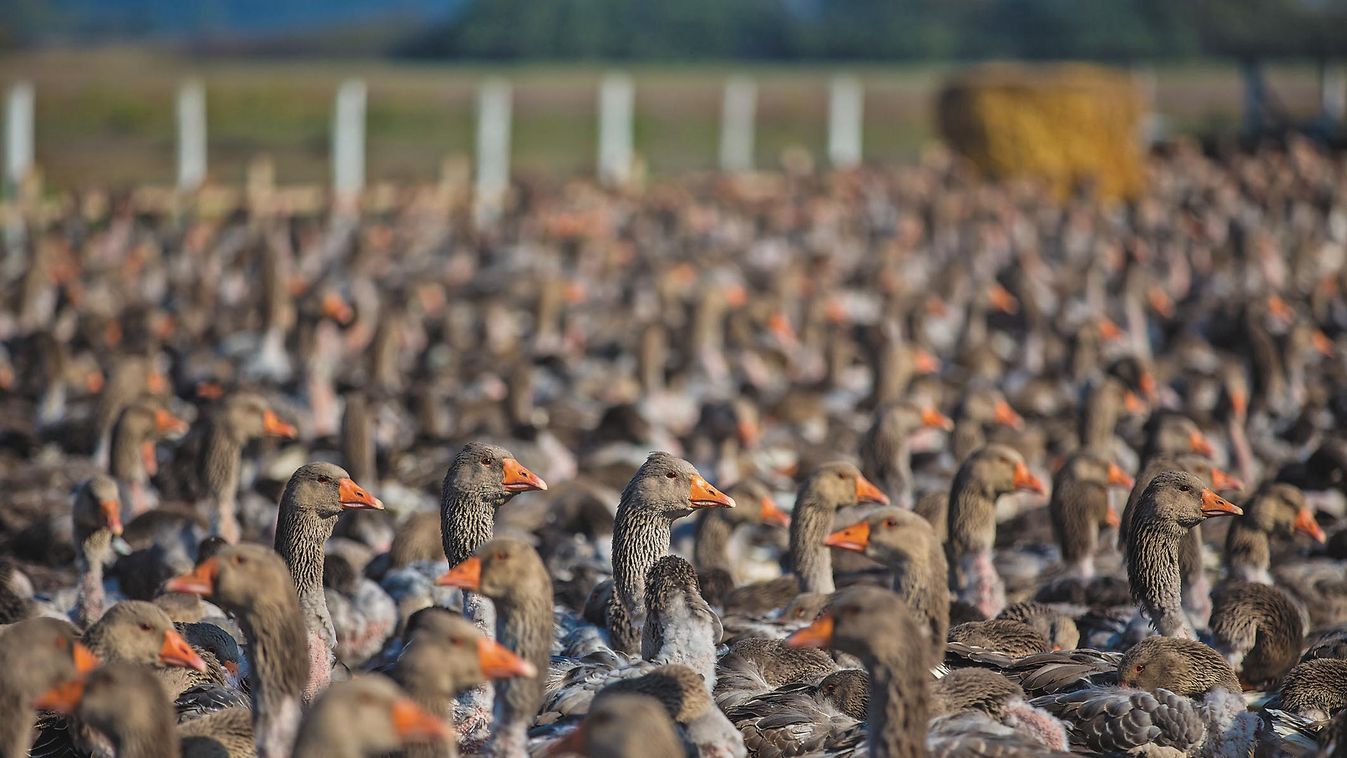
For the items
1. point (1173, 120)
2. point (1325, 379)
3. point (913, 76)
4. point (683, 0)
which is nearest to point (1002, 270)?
point (1325, 379)

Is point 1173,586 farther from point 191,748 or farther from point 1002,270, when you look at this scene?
point 1002,270

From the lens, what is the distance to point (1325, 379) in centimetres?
1612

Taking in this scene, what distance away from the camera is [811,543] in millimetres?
9242

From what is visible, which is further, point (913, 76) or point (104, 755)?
point (913, 76)

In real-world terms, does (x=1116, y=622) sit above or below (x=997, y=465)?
below

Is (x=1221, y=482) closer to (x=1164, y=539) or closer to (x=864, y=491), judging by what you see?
(x=1164, y=539)

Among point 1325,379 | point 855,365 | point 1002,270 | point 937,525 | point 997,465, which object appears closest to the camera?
point 997,465

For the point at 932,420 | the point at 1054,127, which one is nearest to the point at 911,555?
the point at 932,420

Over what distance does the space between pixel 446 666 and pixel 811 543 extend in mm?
3689

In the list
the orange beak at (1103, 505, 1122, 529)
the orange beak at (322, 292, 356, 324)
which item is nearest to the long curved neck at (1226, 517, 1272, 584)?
the orange beak at (1103, 505, 1122, 529)

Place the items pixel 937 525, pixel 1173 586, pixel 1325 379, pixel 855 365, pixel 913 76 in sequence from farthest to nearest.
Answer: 1. pixel 913 76
2. pixel 855 365
3. pixel 1325 379
4. pixel 937 525
5. pixel 1173 586

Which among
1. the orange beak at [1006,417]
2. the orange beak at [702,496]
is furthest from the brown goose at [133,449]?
the orange beak at [1006,417]

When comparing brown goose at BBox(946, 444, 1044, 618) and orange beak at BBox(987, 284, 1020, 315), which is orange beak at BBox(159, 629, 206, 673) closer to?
brown goose at BBox(946, 444, 1044, 618)

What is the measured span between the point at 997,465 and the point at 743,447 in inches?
168
